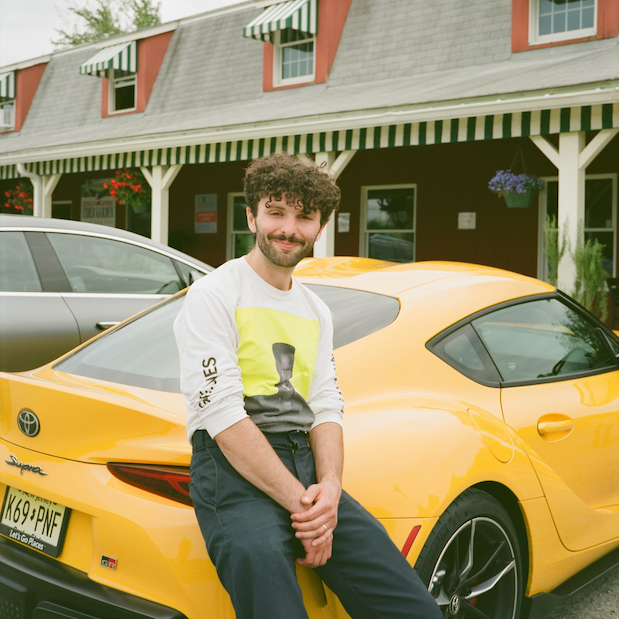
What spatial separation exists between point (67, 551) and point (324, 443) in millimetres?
784

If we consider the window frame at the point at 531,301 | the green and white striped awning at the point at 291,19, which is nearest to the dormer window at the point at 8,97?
the green and white striped awning at the point at 291,19

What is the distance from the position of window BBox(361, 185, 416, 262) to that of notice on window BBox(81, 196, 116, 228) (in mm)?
6876

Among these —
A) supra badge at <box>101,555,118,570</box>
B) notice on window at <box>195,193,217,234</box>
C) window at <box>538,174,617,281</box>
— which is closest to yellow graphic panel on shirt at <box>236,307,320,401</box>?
supra badge at <box>101,555,118,570</box>

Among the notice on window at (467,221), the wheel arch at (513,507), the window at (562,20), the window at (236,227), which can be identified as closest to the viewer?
the wheel arch at (513,507)

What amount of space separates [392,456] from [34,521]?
107cm

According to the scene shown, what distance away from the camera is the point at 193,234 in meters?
16.3

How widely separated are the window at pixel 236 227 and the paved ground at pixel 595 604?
12632mm

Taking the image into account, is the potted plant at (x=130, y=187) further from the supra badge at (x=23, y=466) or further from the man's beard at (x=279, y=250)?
the man's beard at (x=279, y=250)

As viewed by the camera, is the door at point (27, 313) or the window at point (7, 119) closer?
the door at point (27, 313)

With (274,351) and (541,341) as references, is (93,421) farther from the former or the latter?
(541,341)

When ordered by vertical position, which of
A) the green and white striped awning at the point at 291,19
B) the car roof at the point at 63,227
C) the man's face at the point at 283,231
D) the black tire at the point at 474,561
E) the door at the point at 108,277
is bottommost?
the black tire at the point at 474,561

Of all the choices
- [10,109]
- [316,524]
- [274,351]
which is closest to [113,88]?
[10,109]

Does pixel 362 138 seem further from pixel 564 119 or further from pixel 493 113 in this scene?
pixel 564 119

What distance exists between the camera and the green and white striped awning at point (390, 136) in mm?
8203
